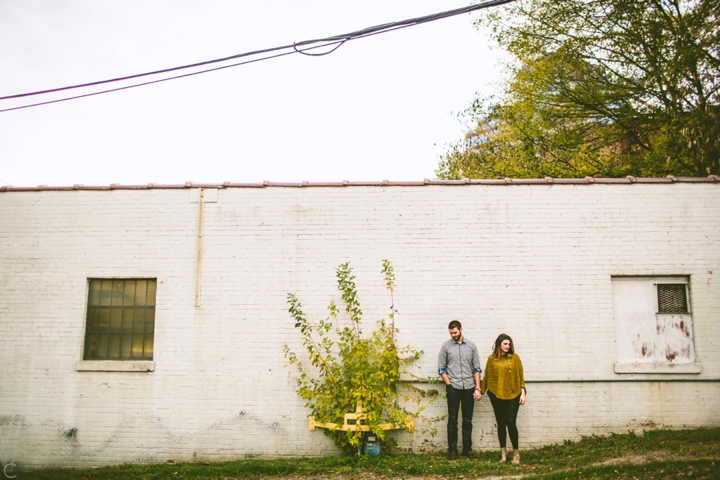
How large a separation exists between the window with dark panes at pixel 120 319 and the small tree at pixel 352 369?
2287 mm

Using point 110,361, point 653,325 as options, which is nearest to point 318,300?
point 110,361

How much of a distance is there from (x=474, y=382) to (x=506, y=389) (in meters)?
0.50

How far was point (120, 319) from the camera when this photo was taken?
8648 millimetres

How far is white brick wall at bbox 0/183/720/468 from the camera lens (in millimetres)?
8062

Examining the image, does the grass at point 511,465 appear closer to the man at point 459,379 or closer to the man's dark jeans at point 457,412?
the man's dark jeans at point 457,412

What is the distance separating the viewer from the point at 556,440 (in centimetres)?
791

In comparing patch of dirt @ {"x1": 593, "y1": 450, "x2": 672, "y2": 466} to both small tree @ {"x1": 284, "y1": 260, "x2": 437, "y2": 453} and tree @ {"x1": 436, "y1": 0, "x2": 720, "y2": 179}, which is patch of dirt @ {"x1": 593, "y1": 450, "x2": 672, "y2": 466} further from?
tree @ {"x1": 436, "y1": 0, "x2": 720, "y2": 179}

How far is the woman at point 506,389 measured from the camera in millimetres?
7305

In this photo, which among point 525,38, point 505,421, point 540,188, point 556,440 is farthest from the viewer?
point 525,38

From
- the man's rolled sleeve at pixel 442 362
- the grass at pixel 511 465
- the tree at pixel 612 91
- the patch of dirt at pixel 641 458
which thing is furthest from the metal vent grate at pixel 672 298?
the tree at pixel 612 91

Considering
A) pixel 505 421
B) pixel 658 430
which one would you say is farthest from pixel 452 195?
pixel 658 430

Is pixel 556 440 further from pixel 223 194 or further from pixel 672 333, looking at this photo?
pixel 223 194

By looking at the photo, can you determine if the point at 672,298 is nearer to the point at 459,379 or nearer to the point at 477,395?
the point at 477,395

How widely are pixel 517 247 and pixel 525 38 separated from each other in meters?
9.11
